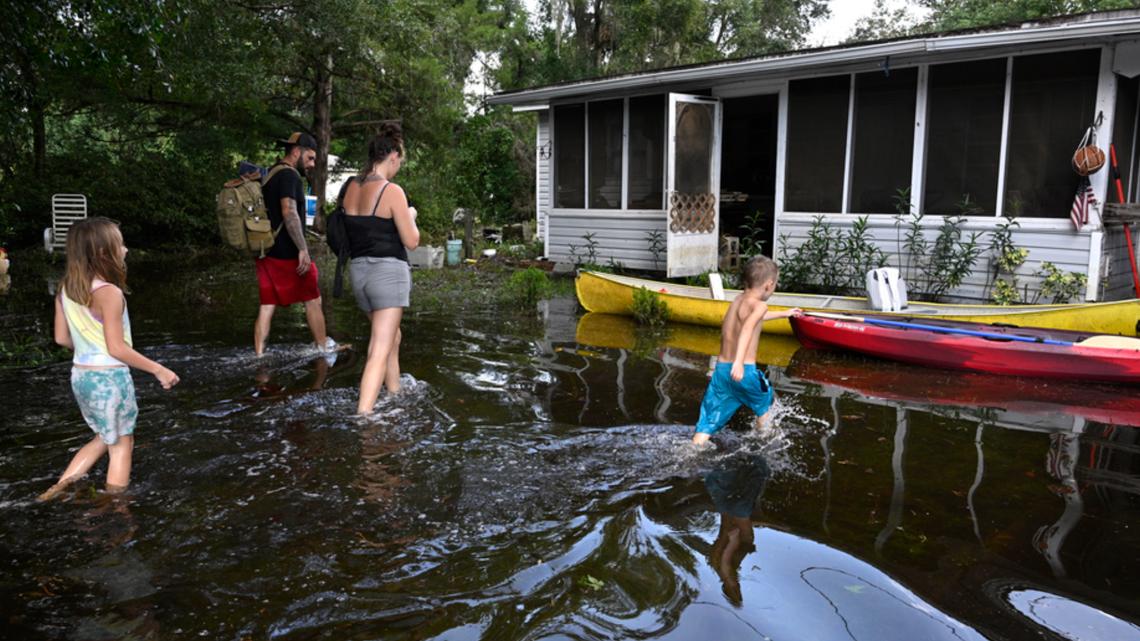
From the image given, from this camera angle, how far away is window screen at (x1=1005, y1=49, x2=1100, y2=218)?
9180 mm

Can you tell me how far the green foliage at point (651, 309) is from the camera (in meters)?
10.1

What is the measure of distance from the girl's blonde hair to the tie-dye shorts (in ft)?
1.15

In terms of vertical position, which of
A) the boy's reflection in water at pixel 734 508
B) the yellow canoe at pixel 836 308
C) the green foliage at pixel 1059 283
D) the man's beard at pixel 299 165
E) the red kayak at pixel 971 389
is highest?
the man's beard at pixel 299 165

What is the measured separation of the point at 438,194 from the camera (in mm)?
19891

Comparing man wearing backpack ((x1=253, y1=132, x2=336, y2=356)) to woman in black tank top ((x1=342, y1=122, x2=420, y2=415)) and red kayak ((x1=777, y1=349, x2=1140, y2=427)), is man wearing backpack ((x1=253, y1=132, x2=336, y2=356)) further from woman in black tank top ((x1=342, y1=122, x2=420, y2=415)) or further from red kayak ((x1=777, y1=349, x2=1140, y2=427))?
red kayak ((x1=777, y1=349, x2=1140, y2=427))

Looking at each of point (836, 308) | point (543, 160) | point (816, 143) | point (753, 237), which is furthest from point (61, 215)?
point (836, 308)

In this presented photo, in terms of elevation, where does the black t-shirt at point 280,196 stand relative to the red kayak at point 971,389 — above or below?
above

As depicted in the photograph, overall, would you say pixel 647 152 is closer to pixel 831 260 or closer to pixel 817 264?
pixel 817 264

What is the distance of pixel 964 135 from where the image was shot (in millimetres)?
9992

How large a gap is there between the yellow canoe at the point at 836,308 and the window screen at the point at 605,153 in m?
3.32

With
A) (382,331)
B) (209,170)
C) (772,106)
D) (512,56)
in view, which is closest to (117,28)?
(382,331)

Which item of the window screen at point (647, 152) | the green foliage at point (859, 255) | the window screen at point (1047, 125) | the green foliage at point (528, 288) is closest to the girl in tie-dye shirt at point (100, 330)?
the green foliage at point (528, 288)

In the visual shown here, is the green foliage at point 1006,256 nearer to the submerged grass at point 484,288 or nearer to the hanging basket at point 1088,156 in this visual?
the hanging basket at point 1088,156

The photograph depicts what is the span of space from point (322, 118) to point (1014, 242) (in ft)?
44.7
